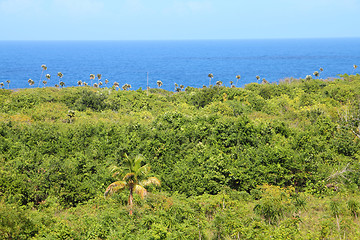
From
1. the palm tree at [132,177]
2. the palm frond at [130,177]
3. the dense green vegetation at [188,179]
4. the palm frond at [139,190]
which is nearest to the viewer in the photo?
the dense green vegetation at [188,179]

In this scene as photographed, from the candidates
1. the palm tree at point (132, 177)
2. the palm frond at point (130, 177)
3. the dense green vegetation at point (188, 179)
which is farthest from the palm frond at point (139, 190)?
the dense green vegetation at point (188, 179)

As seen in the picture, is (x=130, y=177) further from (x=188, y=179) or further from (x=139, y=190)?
(x=188, y=179)

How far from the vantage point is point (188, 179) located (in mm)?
31938

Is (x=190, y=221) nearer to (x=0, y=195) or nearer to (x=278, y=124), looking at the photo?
(x=0, y=195)

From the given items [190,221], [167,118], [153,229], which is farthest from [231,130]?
[153,229]

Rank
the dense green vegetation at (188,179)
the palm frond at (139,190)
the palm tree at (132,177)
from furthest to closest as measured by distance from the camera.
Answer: the palm frond at (139,190), the palm tree at (132,177), the dense green vegetation at (188,179)

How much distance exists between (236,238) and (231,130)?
15.5m

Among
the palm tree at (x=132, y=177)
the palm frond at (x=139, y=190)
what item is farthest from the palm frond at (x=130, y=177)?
the palm frond at (x=139, y=190)

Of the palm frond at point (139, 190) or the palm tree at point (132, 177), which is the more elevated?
the palm tree at point (132, 177)

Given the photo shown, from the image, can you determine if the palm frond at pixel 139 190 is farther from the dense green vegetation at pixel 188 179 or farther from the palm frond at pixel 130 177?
the dense green vegetation at pixel 188 179

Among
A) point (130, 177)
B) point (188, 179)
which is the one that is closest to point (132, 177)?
point (130, 177)

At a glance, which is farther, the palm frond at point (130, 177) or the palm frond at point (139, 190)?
the palm frond at point (139, 190)

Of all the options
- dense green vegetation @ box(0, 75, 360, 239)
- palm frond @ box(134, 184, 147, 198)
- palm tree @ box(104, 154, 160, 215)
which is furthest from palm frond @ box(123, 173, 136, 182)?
dense green vegetation @ box(0, 75, 360, 239)

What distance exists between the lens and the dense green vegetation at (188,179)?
22.8 m
